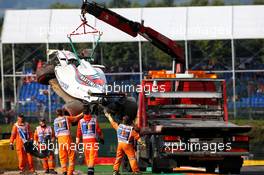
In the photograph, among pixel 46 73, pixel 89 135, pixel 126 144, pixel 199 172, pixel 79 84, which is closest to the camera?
pixel 89 135

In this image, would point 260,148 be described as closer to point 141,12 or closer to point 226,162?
point 226,162

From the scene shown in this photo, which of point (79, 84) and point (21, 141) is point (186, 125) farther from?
point (79, 84)

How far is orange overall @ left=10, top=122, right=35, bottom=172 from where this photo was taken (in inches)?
968

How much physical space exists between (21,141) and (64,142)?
9.15ft

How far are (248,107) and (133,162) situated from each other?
21184 mm

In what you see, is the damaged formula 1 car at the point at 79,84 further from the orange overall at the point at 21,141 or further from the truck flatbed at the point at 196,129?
the truck flatbed at the point at 196,129

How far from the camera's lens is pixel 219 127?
22.2 metres

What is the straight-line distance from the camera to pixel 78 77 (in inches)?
1104

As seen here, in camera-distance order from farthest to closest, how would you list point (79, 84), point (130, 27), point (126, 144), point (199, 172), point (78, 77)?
1. point (130, 27)
2. point (78, 77)
3. point (79, 84)
4. point (199, 172)
5. point (126, 144)

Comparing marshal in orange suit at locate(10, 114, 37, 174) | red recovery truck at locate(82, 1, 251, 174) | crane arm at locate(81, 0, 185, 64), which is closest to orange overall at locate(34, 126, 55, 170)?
marshal in orange suit at locate(10, 114, 37, 174)

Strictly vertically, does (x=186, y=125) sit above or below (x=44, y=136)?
above

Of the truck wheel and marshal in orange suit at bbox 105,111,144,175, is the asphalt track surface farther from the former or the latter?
the truck wheel

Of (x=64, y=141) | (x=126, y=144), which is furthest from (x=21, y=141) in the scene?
(x=126, y=144)

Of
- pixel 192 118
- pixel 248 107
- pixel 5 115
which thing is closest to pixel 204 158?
pixel 192 118
